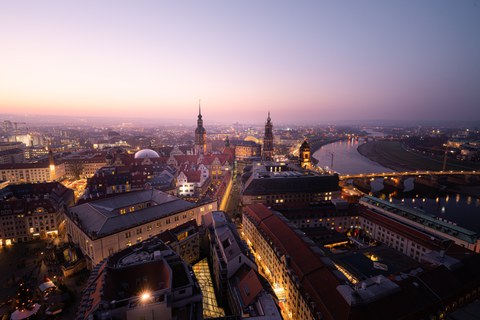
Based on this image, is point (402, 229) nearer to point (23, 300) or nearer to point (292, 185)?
point (292, 185)

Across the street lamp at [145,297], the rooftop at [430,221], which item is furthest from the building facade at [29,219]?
the rooftop at [430,221]

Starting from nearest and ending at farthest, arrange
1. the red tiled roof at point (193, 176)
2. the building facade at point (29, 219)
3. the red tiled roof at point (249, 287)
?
the red tiled roof at point (249, 287) → the building facade at point (29, 219) → the red tiled roof at point (193, 176)

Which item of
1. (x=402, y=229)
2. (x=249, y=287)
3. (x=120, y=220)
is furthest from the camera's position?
(x=402, y=229)

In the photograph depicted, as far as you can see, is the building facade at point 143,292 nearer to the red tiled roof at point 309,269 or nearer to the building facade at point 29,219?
the red tiled roof at point 309,269

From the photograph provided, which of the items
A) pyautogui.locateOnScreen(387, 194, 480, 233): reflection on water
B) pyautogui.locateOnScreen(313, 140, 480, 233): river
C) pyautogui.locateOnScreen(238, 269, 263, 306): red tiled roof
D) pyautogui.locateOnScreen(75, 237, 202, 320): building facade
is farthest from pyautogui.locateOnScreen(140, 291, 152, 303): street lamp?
pyautogui.locateOnScreen(387, 194, 480, 233): reflection on water

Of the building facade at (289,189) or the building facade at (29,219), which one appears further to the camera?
the building facade at (289,189)

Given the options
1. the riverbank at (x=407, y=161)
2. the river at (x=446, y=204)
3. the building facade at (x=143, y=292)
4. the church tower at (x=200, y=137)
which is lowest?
the river at (x=446, y=204)

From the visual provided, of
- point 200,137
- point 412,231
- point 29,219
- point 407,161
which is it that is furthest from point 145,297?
point 407,161

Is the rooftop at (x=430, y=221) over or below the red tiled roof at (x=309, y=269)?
below
